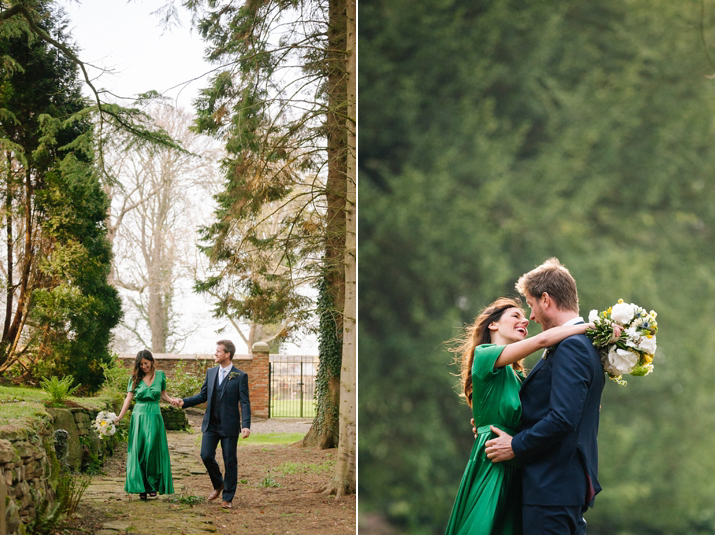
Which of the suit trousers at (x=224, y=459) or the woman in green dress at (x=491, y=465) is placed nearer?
the woman in green dress at (x=491, y=465)

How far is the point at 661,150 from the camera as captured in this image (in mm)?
4445

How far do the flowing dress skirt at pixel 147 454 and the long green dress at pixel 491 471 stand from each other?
1.87 meters

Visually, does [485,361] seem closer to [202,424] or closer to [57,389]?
[202,424]

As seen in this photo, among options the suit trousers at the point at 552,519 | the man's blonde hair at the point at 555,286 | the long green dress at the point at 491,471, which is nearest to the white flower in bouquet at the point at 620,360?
the man's blonde hair at the point at 555,286

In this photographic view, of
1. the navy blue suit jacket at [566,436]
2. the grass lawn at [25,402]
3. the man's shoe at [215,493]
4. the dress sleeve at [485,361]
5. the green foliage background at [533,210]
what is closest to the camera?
the navy blue suit jacket at [566,436]

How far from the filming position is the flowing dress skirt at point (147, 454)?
336cm

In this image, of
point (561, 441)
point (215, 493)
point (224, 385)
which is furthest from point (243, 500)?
point (561, 441)

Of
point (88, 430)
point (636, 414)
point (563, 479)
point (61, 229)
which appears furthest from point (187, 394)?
point (636, 414)

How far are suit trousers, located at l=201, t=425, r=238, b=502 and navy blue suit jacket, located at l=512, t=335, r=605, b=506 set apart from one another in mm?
1987

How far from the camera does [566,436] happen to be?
185cm

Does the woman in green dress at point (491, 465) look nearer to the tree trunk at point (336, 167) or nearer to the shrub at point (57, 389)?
the tree trunk at point (336, 167)

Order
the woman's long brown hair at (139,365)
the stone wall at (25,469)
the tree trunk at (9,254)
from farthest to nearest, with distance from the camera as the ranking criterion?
the woman's long brown hair at (139,365), the tree trunk at (9,254), the stone wall at (25,469)

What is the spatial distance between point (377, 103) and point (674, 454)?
2.98 meters

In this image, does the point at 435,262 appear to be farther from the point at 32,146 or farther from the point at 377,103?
the point at 32,146
